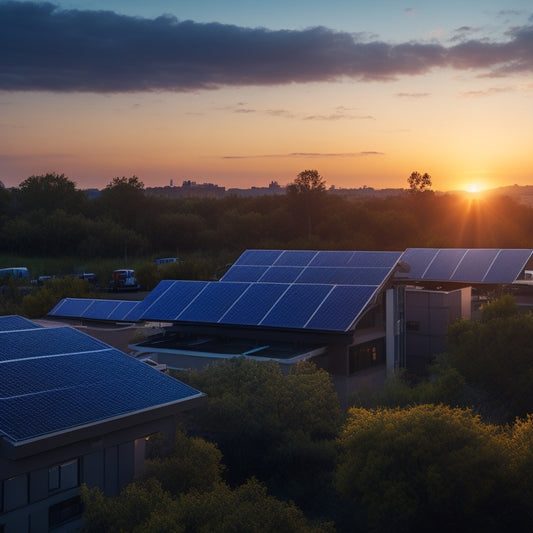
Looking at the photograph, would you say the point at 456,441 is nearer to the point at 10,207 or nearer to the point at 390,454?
the point at 390,454

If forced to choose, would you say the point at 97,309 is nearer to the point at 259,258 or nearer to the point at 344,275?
the point at 259,258

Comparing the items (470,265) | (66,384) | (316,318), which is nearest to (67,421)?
(66,384)

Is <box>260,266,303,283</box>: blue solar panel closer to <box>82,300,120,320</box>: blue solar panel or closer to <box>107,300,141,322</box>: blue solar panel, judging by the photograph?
<box>107,300,141,322</box>: blue solar panel

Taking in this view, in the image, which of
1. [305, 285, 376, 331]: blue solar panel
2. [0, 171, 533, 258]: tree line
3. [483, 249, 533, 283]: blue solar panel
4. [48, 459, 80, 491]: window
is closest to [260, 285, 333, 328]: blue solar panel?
[305, 285, 376, 331]: blue solar panel

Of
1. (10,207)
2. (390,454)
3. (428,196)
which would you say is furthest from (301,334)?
(10,207)

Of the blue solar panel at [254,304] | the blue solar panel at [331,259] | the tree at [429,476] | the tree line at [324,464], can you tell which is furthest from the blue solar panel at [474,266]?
the tree at [429,476]

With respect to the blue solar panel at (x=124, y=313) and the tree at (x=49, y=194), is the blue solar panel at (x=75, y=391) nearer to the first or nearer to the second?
the blue solar panel at (x=124, y=313)
